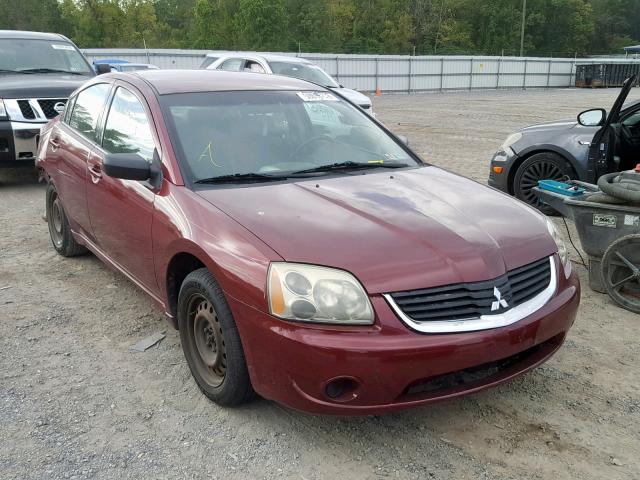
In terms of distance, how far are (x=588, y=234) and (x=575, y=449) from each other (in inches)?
83.7

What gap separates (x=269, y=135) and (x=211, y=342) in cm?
136

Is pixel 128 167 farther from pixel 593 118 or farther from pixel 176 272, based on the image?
pixel 593 118

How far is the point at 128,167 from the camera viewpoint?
11.1 feet

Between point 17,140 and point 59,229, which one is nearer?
point 59,229

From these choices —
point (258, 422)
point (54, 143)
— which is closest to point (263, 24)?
point (54, 143)

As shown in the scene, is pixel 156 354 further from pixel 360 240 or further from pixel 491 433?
A: pixel 491 433

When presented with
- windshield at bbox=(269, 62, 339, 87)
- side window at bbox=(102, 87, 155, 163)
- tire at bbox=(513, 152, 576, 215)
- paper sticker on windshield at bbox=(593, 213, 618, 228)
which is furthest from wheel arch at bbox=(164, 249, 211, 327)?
windshield at bbox=(269, 62, 339, 87)

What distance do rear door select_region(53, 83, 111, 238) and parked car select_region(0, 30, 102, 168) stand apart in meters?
2.58

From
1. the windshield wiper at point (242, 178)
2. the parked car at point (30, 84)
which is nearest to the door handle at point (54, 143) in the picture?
the windshield wiper at point (242, 178)

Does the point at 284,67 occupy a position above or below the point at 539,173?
above

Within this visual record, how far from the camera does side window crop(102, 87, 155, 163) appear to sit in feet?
12.3

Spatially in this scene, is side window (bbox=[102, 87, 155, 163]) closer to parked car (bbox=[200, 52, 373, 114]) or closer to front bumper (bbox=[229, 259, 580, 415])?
front bumper (bbox=[229, 259, 580, 415])

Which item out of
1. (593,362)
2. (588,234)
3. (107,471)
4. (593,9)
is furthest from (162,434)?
(593,9)

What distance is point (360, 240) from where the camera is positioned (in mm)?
2785
